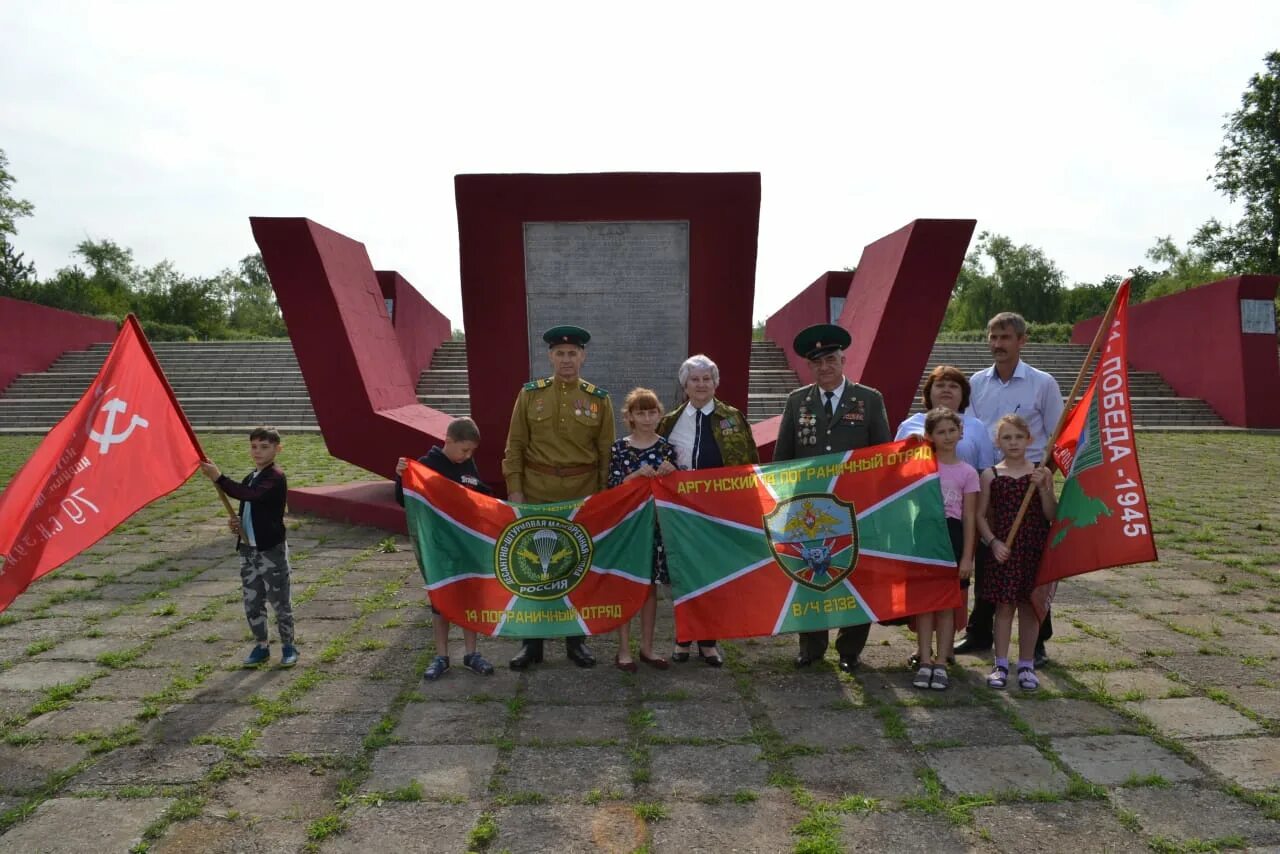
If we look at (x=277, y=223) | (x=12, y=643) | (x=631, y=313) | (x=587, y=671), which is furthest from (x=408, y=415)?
(x=587, y=671)

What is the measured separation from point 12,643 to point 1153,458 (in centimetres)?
1270

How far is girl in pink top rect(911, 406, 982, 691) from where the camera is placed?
3664 millimetres

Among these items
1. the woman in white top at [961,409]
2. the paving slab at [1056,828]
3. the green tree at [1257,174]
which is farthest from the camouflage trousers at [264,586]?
the green tree at [1257,174]

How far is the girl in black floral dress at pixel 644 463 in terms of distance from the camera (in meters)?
3.86

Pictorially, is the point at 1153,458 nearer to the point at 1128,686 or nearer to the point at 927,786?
the point at 1128,686

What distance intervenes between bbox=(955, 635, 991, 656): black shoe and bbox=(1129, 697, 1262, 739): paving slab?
2.76ft

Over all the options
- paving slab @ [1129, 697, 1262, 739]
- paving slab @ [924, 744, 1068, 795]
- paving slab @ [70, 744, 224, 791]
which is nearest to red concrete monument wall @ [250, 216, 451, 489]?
paving slab @ [70, 744, 224, 791]

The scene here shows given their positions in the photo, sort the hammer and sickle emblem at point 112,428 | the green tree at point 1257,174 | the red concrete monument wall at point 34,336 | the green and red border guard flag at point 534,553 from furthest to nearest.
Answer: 1. the green tree at point 1257,174
2. the red concrete monument wall at point 34,336
3. the green and red border guard flag at point 534,553
4. the hammer and sickle emblem at point 112,428

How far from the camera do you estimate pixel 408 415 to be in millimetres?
7285

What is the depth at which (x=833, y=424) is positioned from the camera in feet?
12.9

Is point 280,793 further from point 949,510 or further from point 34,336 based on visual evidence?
point 34,336

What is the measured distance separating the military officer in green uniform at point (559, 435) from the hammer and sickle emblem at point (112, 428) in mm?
1568


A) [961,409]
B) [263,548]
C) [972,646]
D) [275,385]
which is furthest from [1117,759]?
[275,385]

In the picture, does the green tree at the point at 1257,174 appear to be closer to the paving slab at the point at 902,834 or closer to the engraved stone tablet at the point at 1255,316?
the engraved stone tablet at the point at 1255,316
